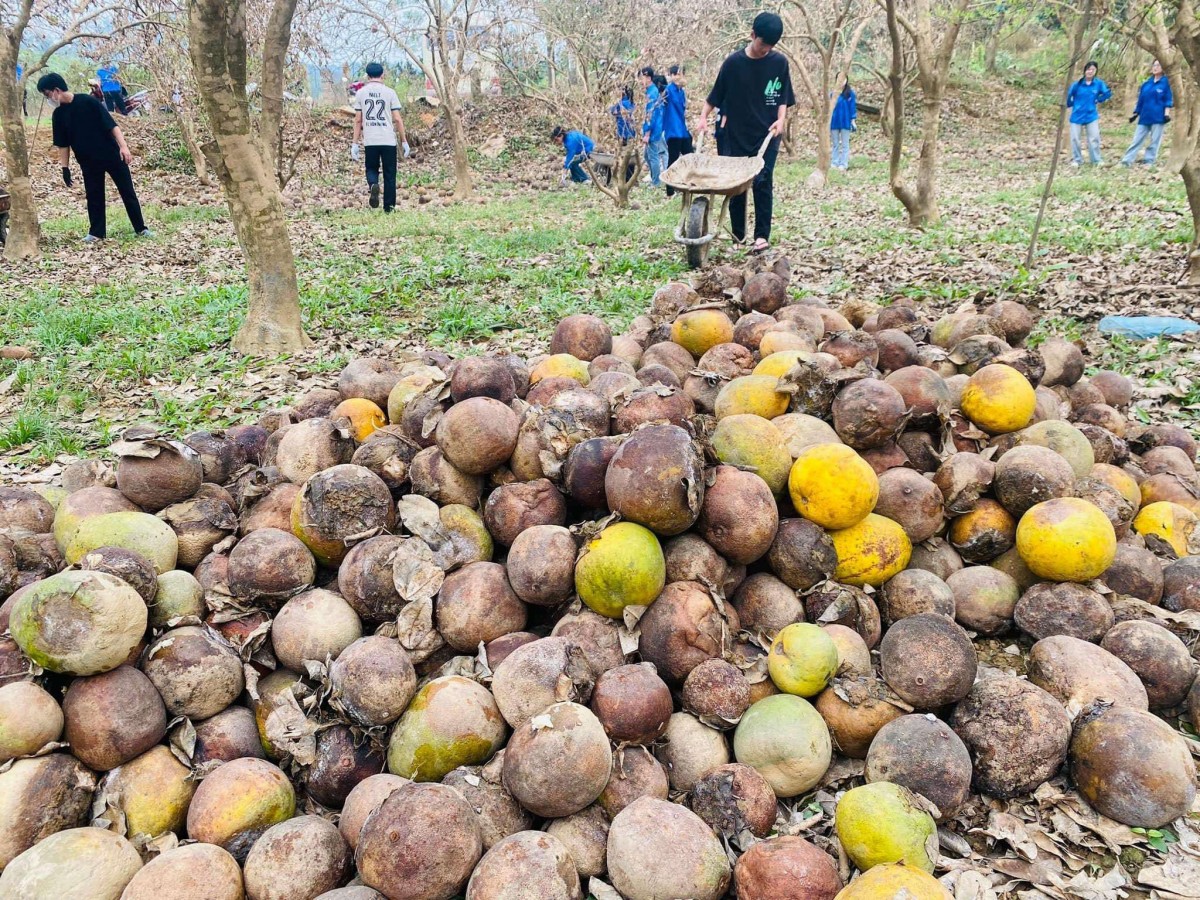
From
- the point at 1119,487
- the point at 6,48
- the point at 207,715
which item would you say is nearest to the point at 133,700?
the point at 207,715

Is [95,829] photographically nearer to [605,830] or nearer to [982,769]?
[605,830]

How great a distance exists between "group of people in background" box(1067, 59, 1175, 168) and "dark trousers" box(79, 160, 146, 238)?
69.9 feet

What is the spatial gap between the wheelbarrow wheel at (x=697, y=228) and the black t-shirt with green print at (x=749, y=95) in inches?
48.2

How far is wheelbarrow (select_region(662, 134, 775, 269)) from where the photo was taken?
9.88m

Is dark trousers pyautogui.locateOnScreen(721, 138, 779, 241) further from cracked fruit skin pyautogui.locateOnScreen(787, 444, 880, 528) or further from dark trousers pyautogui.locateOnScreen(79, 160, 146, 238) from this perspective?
dark trousers pyautogui.locateOnScreen(79, 160, 146, 238)

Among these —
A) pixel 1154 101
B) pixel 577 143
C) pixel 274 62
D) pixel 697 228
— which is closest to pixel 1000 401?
pixel 697 228

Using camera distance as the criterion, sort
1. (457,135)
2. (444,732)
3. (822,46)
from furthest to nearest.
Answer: (822,46) → (457,135) → (444,732)

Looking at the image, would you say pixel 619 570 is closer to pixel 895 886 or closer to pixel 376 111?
pixel 895 886

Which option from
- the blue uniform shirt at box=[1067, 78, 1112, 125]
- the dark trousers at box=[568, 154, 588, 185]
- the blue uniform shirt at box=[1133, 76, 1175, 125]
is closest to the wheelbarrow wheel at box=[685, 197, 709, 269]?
A: the dark trousers at box=[568, 154, 588, 185]

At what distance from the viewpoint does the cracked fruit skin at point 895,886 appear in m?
2.07

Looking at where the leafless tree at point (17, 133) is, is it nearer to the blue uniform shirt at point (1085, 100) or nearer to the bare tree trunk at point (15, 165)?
the bare tree trunk at point (15, 165)

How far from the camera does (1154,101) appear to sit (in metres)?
18.3

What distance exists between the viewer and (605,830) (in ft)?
8.52

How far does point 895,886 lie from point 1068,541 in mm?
1865
